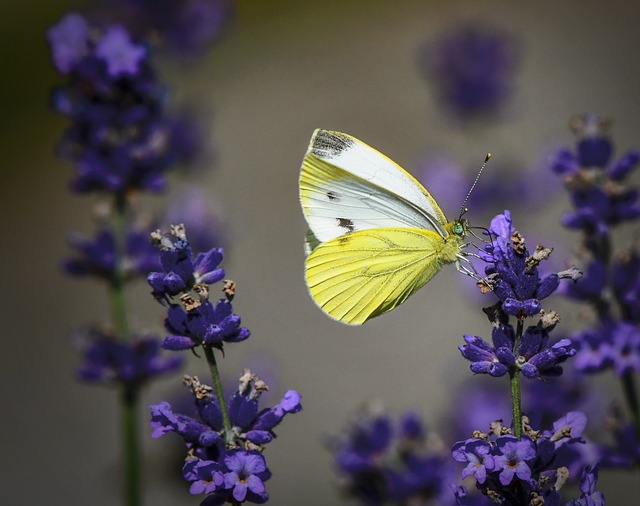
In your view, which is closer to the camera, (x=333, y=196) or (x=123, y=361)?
(x=333, y=196)

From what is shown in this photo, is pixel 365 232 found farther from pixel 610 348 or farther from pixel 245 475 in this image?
pixel 245 475

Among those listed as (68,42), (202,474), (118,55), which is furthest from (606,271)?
(68,42)

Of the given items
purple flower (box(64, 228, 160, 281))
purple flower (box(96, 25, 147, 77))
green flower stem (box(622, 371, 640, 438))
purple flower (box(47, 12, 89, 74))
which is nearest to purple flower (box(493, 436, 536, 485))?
green flower stem (box(622, 371, 640, 438))

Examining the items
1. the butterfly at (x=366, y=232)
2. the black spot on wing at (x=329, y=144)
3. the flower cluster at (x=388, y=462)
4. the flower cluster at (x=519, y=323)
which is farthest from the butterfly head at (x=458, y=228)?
the flower cluster at (x=519, y=323)

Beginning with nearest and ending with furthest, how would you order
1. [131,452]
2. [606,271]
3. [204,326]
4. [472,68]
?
[204,326], [606,271], [131,452], [472,68]

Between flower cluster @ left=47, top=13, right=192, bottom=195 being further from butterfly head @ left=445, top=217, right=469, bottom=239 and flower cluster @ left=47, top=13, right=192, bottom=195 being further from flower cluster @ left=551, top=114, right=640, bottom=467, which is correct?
flower cluster @ left=551, top=114, right=640, bottom=467

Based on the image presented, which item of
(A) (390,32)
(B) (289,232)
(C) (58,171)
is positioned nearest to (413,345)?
(B) (289,232)
